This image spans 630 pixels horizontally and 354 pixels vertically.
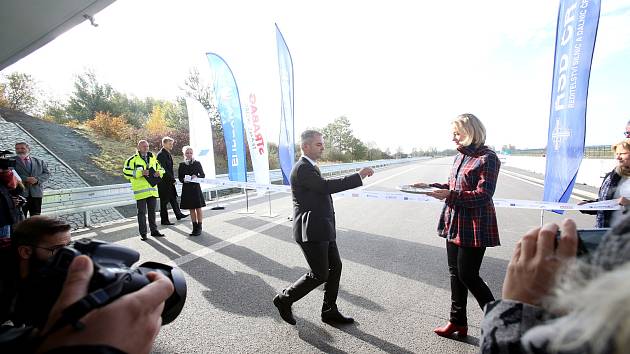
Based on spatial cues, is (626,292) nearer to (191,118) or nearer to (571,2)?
(571,2)

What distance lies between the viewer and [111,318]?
717 mm

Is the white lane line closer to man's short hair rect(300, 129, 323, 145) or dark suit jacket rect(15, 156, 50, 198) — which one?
man's short hair rect(300, 129, 323, 145)

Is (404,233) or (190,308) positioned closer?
(190,308)

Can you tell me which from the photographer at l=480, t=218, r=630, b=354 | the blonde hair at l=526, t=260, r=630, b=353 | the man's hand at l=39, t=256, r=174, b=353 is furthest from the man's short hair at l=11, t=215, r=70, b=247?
the blonde hair at l=526, t=260, r=630, b=353

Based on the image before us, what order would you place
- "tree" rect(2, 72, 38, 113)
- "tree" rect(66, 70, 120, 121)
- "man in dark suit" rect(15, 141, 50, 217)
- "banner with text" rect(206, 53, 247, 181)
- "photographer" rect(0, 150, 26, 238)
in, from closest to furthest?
"photographer" rect(0, 150, 26, 238)
"man in dark suit" rect(15, 141, 50, 217)
"banner with text" rect(206, 53, 247, 181)
"tree" rect(2, 72, 38, 113)
"tree" rect(66, 70, 120, 121)

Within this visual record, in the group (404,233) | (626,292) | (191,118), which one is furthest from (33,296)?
(191,118)

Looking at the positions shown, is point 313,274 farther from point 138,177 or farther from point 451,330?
point 138,177

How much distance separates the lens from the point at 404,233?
6.42 meters

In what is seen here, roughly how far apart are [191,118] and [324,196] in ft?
27.1

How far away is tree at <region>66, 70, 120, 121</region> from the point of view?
31078mm

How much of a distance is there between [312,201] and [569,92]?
4115 millimetres

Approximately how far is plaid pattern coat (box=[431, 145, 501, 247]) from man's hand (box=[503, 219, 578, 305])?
195 centimetres

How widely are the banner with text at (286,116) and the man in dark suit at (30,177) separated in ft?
16.3

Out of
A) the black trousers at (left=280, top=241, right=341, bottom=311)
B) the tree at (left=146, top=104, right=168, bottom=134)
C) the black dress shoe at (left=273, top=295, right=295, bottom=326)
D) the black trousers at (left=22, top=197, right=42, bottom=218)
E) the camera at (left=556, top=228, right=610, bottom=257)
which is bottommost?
the black dress shoe at (left=273, top=295, right=295, bottom=326)
